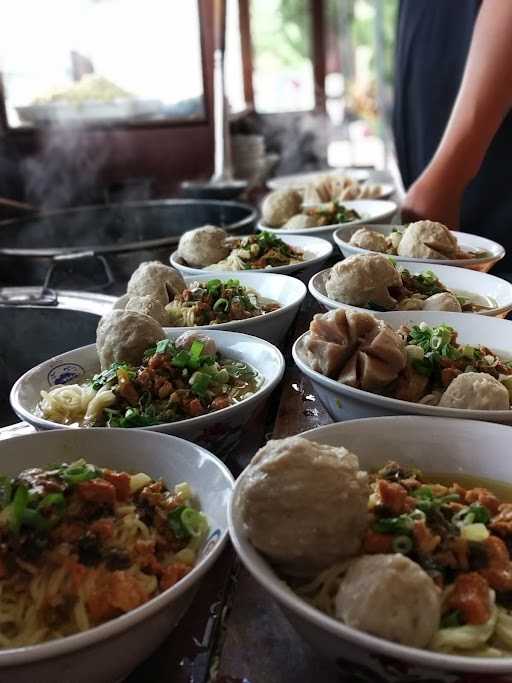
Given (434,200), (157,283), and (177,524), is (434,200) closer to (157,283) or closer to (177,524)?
(157,283)

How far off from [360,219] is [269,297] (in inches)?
44.8

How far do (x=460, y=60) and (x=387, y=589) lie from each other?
4.29 metres

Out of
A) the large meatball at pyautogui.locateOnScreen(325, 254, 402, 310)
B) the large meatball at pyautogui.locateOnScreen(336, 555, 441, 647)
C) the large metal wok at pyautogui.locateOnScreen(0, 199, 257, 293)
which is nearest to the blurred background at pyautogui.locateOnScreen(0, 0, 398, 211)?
the large metal wok at pyautogui.locateOnScreen(0, 199, 257, 293)

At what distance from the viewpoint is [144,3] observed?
6234mm

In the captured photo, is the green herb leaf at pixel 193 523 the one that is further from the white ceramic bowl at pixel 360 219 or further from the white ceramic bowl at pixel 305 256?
the white ceramic bowl at pixel 360 219

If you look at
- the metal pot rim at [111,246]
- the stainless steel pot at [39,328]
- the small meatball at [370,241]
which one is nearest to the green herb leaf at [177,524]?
the stainless steel pot at [39,328]

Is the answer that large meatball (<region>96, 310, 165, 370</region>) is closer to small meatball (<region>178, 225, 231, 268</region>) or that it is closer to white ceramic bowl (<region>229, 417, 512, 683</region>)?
white ceramic bowl (<region>229, 417, 512, 683</region>)

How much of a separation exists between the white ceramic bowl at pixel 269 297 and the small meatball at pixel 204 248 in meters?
0.20

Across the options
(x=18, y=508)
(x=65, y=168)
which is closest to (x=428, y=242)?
(x=18, y=508)

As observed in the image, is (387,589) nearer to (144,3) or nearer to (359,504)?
(359,504)

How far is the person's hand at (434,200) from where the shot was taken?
127 inches

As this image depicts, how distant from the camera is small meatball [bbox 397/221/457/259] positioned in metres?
2.68

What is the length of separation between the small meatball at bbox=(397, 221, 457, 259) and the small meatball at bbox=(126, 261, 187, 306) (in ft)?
3.24

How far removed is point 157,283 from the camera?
93.1 inches
